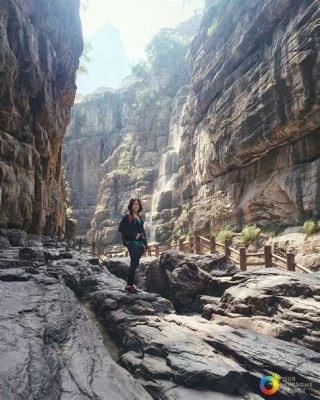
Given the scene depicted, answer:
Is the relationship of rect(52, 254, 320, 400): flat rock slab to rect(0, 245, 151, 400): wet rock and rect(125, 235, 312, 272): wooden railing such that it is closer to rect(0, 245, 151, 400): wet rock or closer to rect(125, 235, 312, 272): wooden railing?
rect(0, 245, 151, 400): wet rock

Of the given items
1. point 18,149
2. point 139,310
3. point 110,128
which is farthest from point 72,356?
point 110,128

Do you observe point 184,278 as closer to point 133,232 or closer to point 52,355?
point 133,232

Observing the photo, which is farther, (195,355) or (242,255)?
(242,255)

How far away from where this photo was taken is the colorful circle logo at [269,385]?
4.02 metres

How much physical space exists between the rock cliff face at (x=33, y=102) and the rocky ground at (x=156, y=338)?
16.0 feet

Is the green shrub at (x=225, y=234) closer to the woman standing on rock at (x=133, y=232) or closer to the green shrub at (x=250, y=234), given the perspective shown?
the green shrub at (x=250, y=234)

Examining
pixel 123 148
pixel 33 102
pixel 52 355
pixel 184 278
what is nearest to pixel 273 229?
pixel 184 278

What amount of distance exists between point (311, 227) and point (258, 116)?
7188mm

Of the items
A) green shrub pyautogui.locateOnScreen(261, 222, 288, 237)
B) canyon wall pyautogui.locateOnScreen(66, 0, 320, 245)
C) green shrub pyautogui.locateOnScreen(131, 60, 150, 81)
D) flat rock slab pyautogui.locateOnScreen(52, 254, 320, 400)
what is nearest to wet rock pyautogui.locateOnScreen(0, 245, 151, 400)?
flat rock slab pyautogui.locateOnScreen(52, 254, 320, 400)

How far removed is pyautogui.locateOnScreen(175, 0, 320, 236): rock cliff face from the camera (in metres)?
15.6

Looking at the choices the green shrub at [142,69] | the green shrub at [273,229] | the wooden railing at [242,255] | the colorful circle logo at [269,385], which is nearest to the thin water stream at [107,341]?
the colorful circle logo at [269,385]

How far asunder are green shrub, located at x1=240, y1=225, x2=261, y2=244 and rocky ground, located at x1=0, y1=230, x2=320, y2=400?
964 cm

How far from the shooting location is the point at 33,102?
15781mm

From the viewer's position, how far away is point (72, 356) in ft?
12.0
